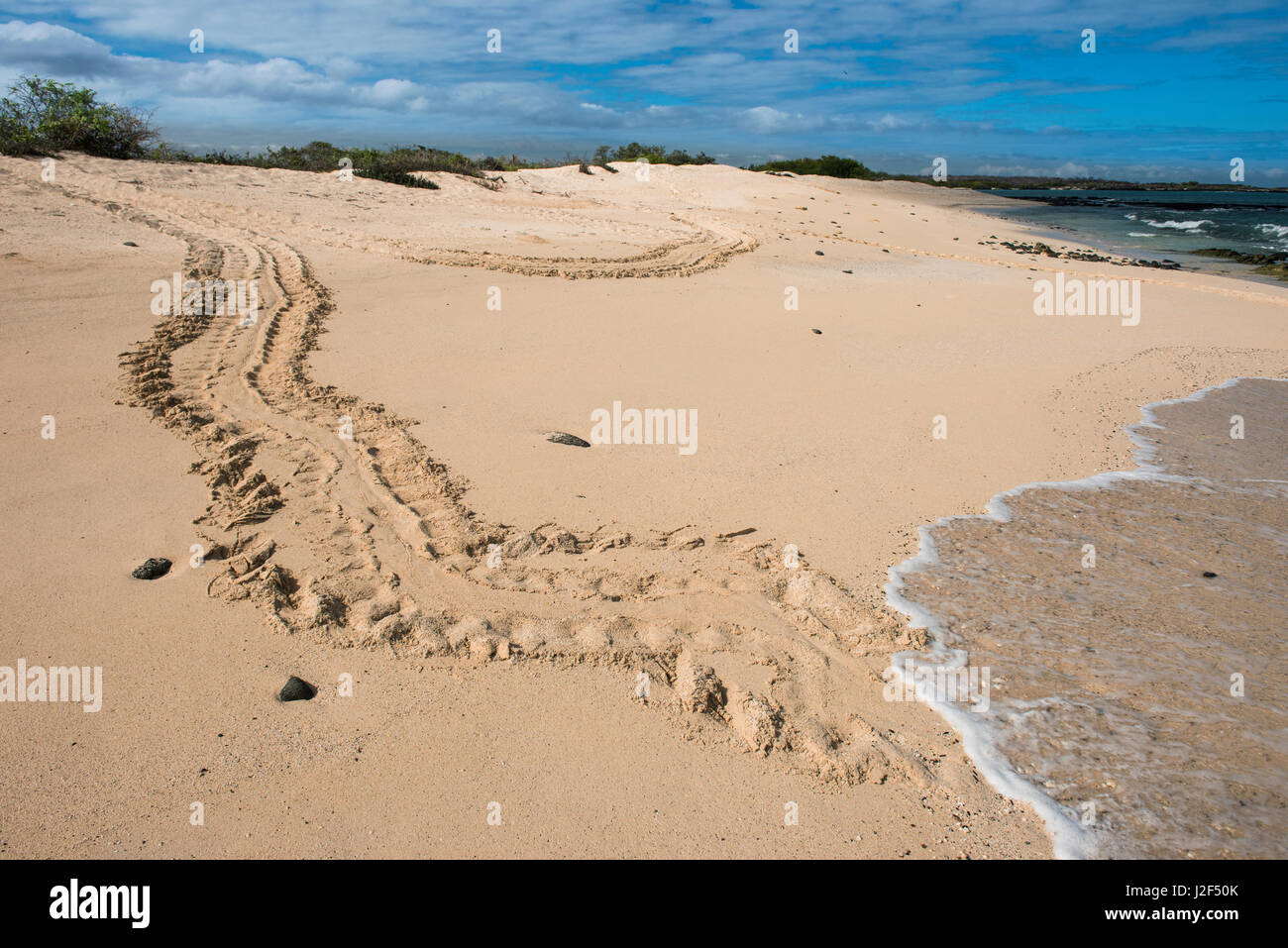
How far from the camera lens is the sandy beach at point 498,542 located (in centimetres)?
228

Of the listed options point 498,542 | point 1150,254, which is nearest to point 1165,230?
point 1150,254

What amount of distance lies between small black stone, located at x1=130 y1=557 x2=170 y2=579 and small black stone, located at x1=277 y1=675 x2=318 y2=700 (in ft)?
3.61

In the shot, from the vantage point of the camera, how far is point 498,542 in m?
3.65

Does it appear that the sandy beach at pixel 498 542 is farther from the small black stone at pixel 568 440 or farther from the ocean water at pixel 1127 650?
the ocean water at pixel 1127 650

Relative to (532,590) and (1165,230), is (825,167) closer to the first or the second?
(1165,230)

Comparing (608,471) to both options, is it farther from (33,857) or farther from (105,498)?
(33,857)

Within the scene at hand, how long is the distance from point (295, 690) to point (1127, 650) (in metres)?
3.38

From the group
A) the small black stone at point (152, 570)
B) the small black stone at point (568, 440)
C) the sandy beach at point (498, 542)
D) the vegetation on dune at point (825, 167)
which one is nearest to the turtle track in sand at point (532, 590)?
the sandy beach at point (498, 542)

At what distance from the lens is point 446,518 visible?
382 centimetres

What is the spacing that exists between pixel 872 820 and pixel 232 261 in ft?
32.0

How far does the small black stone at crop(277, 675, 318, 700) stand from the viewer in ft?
8.55

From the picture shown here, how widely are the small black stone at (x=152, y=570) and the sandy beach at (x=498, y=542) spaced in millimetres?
67

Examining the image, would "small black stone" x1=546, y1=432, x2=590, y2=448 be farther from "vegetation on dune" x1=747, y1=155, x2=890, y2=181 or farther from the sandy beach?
"vegetation on dune" x1=747, y1=155, x2=890, y2=181
